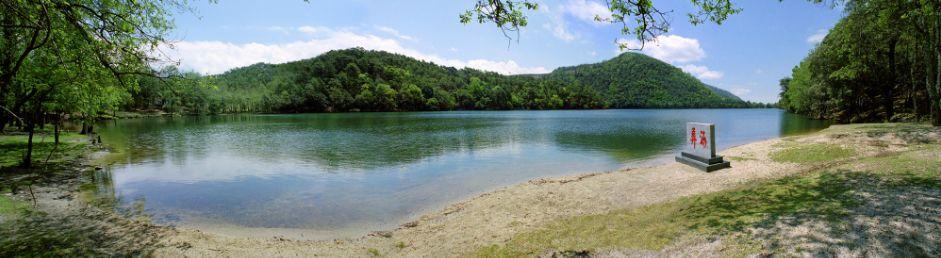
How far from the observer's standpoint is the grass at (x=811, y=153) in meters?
13.5

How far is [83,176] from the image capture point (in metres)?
15.5

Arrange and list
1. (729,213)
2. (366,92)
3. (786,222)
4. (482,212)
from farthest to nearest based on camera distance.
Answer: (366,92), (482,212), (729,213), (786,222)

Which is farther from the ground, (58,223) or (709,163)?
(709,163)

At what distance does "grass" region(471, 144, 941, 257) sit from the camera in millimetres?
6137

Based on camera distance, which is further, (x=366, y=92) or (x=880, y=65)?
(x=366, y=92)

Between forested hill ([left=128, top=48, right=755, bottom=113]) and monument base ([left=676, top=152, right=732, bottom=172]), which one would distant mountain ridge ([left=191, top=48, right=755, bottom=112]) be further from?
monument base ([left=676, top=152, right=732, bottom=172])

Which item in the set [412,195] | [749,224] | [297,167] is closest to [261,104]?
[297,167]

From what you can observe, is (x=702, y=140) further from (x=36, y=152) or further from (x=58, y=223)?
(x=36, y=152)

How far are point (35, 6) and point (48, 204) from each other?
22.1ft

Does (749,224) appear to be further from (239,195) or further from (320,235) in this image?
(239,195)

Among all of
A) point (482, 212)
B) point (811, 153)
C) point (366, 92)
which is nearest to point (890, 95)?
point (811, 153)

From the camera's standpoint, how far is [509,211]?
9.72 meters

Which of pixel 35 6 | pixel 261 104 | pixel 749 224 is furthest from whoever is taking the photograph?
pixel 261 104

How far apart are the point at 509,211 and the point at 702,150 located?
8.48 m
